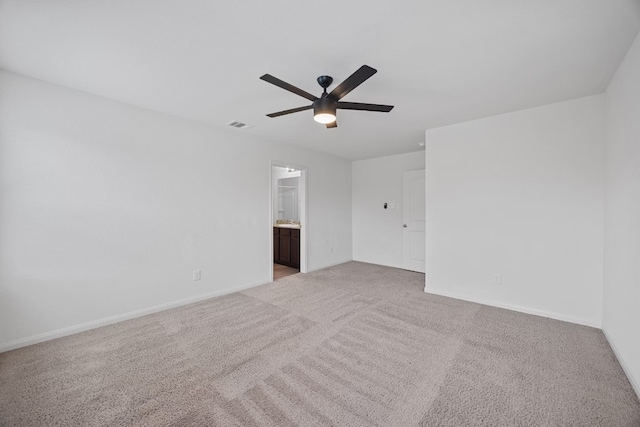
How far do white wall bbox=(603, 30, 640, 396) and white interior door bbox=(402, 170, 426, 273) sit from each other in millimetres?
2706

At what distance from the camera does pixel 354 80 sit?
184 centimetres

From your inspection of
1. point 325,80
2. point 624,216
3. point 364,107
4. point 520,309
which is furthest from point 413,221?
point 325,80

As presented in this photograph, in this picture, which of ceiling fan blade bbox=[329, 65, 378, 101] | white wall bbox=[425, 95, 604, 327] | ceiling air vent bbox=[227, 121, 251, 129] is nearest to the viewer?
ceiling fan blade bbox=[329, 65, 378, 101]

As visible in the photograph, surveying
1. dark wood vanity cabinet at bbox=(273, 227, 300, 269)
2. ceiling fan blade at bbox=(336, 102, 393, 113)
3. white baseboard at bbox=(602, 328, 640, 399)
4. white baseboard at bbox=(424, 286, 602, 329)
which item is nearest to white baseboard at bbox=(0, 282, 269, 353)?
dark wood vanity cabinet at bbox=(273, 227, 300, 269)

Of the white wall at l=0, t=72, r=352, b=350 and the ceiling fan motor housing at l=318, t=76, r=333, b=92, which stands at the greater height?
the ceiling fan motor housing at l=318, t=76, r=333, b=92

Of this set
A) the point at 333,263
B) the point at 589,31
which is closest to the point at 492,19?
the point at 589,31

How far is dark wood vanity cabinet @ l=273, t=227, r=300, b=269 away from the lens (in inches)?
215

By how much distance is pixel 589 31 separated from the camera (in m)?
1.77

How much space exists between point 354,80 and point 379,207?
4.31 meters

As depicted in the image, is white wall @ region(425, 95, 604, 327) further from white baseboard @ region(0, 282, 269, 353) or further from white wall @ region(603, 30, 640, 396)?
white baseboard @ region(0, 282, 269, 353)

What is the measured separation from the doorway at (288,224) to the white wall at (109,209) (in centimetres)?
87

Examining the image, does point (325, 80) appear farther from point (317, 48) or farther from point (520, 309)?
point (520, 309)

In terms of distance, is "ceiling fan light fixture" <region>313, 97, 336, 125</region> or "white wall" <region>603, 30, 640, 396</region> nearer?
"white wall" <region>603, 30, 640, 396</region>

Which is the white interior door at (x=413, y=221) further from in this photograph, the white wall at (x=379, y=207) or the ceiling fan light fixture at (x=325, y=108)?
the ceiling fan light fixture at (x=325, y=108)
